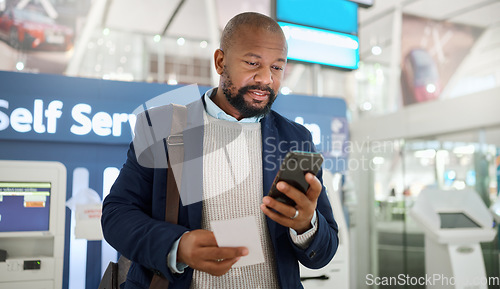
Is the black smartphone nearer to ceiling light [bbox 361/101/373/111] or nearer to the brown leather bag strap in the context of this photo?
the brown leather bag strap

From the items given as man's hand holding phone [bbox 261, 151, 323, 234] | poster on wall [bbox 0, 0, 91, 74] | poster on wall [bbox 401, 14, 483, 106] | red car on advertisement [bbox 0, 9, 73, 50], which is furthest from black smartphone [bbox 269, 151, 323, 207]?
poster on wall [bbox 401, 14, 483, 106]

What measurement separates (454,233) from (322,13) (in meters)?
2.53

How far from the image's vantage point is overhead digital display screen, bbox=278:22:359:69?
13.1 feet

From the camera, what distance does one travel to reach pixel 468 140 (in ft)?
23.6

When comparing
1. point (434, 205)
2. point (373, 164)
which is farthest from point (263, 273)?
point (373, 164)

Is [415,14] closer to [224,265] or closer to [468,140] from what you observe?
[468,140]

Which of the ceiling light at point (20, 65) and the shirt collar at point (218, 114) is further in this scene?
the ceiling light at point (20, 65)

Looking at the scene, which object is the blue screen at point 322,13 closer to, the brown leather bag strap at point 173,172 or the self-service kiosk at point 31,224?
the self-service kiosk at point 31,224

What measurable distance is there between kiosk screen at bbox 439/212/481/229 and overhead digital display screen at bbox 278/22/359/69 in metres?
1.80

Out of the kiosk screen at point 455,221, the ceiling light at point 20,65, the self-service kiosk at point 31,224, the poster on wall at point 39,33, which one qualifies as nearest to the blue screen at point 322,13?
the kiosk screen at point 455,221

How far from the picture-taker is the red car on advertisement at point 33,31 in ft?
25.9

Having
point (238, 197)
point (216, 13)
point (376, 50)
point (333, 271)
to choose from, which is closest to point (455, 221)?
point (333, 271)

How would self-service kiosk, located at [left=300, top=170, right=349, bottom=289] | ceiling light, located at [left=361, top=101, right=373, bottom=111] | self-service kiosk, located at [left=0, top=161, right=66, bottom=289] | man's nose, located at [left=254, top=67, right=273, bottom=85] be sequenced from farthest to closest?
ceiling light, located at [left=361, top=101, right=373, bottom=111]
self-service kiosk, located at [left=300, top=170, right=349, bottom=289]
self-service kiosk, located at [left=0, top=161, right=66, bottom=289]
man's nose, located at [left=254, top=67, right=273, bottom=85]

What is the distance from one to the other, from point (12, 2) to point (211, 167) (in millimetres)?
8378
